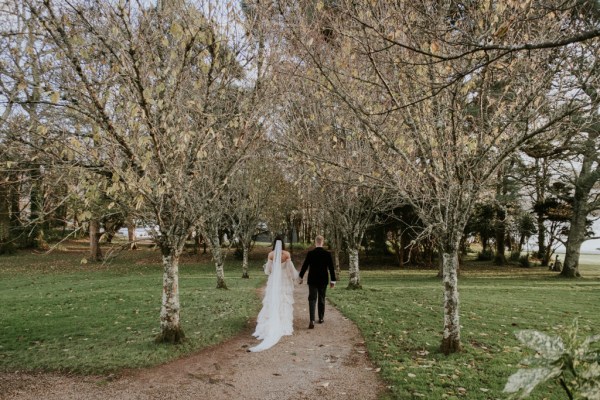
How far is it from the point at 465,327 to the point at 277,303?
16.0 ft

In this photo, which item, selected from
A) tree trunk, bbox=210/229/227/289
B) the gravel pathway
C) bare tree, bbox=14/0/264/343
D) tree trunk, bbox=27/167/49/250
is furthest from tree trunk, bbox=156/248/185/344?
tree trunk, bbox=210/229/227/289

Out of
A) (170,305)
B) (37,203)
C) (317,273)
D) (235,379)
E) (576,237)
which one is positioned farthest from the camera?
(576,237)

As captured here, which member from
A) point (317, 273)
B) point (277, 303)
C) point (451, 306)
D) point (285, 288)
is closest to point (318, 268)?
point (317, 273)

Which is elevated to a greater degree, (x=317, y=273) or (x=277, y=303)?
(x=317, y=273)

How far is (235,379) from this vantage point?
6.60 metres

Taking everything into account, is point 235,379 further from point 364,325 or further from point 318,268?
point 364,325

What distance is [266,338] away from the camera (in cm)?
881

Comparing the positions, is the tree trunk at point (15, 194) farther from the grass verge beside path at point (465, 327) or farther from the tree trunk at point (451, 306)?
the tree trunk at point (451, 306)

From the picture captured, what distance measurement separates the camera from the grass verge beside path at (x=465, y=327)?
20.4ft

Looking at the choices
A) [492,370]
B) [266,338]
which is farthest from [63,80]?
[492,370]

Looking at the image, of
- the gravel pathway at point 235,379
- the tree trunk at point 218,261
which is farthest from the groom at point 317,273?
Answer: the tree trunk at point 218,261

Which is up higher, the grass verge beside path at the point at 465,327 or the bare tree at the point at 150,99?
the bare tree at the point at 150,99

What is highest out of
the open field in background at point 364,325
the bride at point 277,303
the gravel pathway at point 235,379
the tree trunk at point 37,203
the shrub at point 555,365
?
the tree trunk at point 37,203

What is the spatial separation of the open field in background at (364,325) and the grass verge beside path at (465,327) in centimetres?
3
